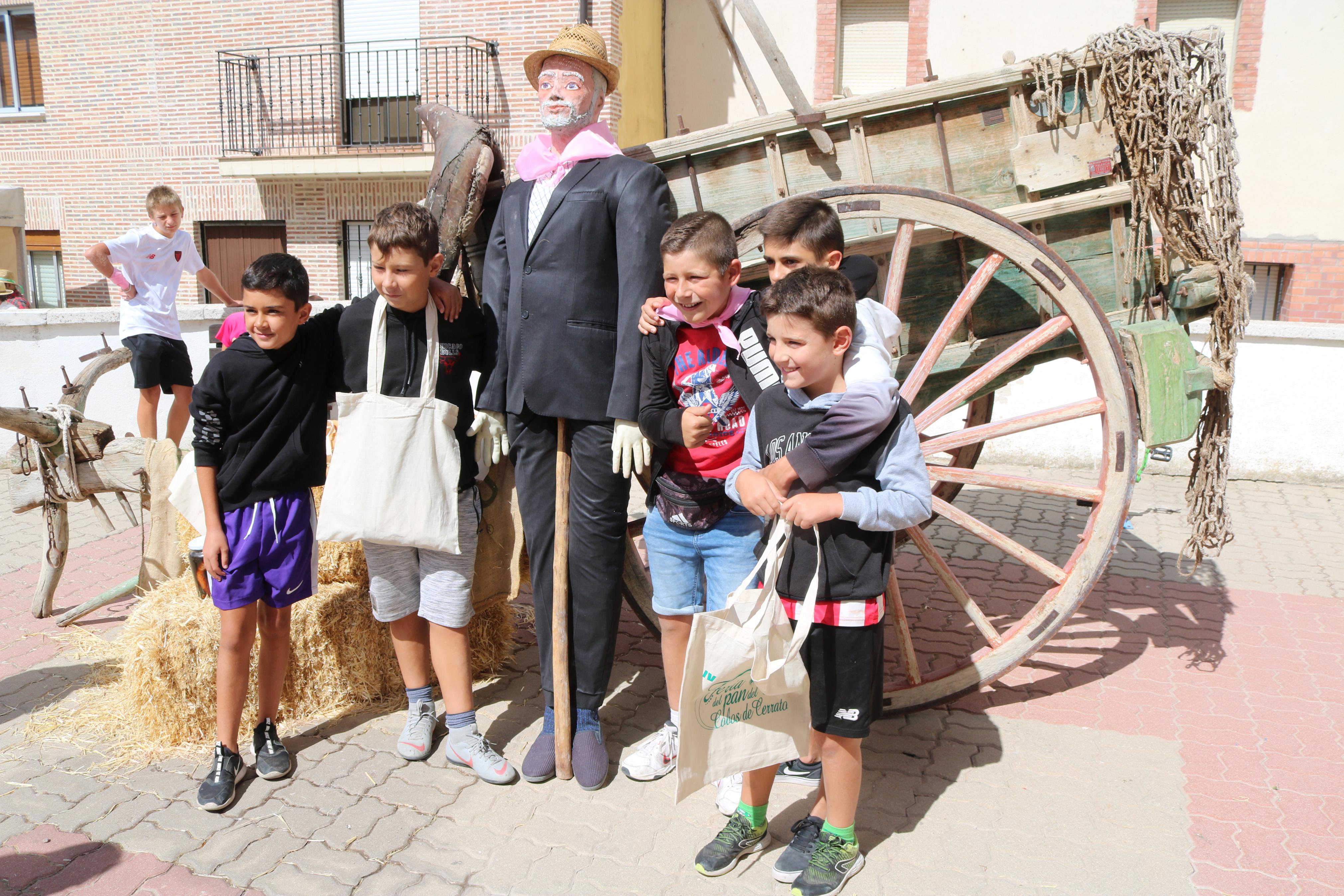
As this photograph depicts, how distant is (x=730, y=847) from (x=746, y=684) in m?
0.59

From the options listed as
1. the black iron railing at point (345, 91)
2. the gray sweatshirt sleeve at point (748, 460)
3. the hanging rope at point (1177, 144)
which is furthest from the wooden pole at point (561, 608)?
the black iron railing at point (345, 91)

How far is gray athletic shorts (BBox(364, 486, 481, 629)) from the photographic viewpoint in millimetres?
2898

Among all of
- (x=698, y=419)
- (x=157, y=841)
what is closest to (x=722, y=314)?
(x=698, y=419)

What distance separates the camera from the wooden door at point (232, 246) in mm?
13500

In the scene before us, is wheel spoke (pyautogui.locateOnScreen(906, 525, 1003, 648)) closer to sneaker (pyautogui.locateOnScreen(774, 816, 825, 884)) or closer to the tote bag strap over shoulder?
Answer: sneaker (pyautogui.locateOnScreen(774, 816, 825, 884))

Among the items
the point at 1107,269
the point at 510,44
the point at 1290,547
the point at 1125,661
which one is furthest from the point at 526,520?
the point at 510,44

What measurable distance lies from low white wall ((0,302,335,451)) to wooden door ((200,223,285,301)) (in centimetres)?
560

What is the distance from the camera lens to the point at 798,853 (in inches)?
93.6

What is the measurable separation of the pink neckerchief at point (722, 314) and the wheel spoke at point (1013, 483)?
0.88 m

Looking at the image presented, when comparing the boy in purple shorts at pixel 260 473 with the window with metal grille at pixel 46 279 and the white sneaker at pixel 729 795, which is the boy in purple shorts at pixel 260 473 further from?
the window with metal grille at pixel 46 279

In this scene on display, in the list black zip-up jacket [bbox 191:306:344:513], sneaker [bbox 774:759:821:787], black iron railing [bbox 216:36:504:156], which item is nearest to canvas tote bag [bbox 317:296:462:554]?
black zip-up jacket [bbox 191:306:344:513]

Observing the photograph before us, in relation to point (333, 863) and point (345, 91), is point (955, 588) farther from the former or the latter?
point (345, 91)

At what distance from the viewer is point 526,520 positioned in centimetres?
289

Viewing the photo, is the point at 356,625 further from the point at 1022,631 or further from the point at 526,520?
the point at 1022,631
